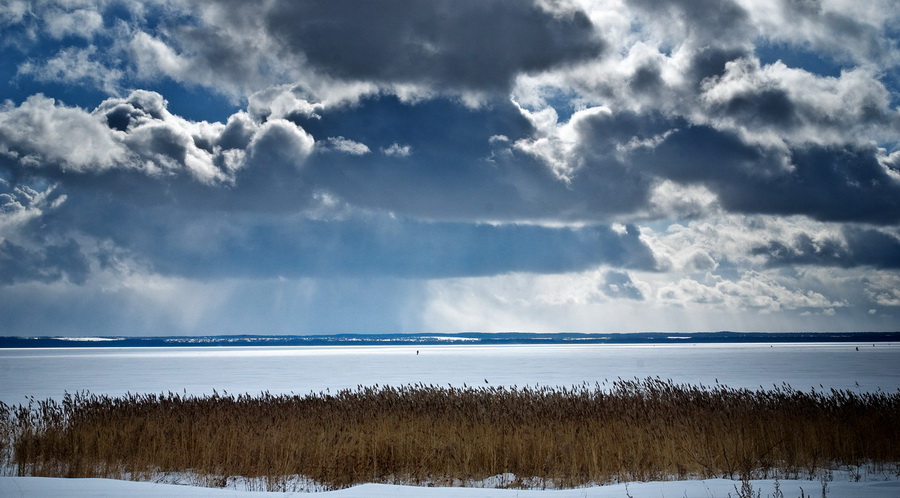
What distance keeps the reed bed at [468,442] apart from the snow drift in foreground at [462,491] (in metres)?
1.12

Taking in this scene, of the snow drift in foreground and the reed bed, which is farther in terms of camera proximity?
the reed bed

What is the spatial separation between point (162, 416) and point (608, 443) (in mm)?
13476

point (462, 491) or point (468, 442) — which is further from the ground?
point (468, 442)

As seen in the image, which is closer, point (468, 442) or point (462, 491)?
point (462, 491)

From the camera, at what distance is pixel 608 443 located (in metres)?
17.5

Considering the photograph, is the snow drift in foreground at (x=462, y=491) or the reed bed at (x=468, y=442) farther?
the reed bed at (x=468, y=442)

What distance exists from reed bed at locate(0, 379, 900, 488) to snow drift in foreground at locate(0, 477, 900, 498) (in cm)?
112

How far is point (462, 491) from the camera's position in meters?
13.4

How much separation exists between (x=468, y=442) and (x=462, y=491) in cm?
423

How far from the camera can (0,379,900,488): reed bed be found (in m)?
16.5

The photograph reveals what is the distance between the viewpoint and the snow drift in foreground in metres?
12.2

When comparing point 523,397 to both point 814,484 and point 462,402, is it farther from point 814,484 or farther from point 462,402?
point 814,484

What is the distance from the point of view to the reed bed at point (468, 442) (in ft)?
54.0

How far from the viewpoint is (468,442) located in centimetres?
1764
